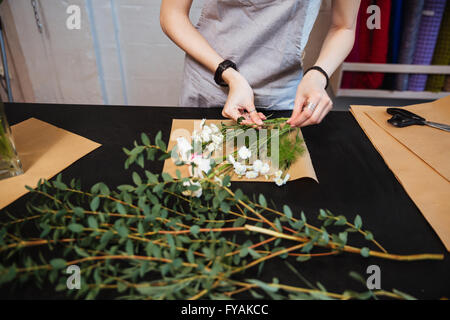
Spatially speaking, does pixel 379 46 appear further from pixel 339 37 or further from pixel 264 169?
pixel 264 169

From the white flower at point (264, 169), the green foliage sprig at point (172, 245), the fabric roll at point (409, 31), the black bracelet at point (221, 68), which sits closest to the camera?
the green foliage sprig at point (172, 245)

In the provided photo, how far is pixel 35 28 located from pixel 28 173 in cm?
187

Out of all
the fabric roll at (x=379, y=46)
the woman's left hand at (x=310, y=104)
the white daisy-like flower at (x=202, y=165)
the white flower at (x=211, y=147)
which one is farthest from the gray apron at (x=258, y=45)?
the fabric roll at (x=379, y=46)

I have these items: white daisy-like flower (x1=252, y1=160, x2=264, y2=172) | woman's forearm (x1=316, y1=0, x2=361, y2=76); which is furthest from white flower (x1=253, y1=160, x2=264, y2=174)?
woman's forearm (x1=316, y1=0, x2=361, y2=76)

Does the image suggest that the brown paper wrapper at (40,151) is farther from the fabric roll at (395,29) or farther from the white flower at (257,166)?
the fabric roll at (395,29)

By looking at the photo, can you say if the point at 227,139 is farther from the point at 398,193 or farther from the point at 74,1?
the point at 74,1

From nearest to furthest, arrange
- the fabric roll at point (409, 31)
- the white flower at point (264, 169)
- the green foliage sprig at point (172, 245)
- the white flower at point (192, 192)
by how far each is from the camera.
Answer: the green foliage sprig at point (172, 245) → the white flower at point (192, 192) → the white flower at point (264, 169) → the fabric roll at point (409, 31)

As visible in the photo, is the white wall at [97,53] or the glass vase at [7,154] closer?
the glass vase at [7,154]

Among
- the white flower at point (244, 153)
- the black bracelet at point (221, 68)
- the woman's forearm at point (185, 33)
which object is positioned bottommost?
the white flower at point (244, 153)

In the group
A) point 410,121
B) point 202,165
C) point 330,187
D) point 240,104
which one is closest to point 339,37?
point 410,121

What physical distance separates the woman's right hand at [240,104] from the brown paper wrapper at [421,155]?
0.34m

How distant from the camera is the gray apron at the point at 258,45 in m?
1.04

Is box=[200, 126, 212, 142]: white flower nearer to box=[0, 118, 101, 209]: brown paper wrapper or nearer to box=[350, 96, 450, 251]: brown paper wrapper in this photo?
box=[0, 118, 101, 209]: brown paper wrapper
